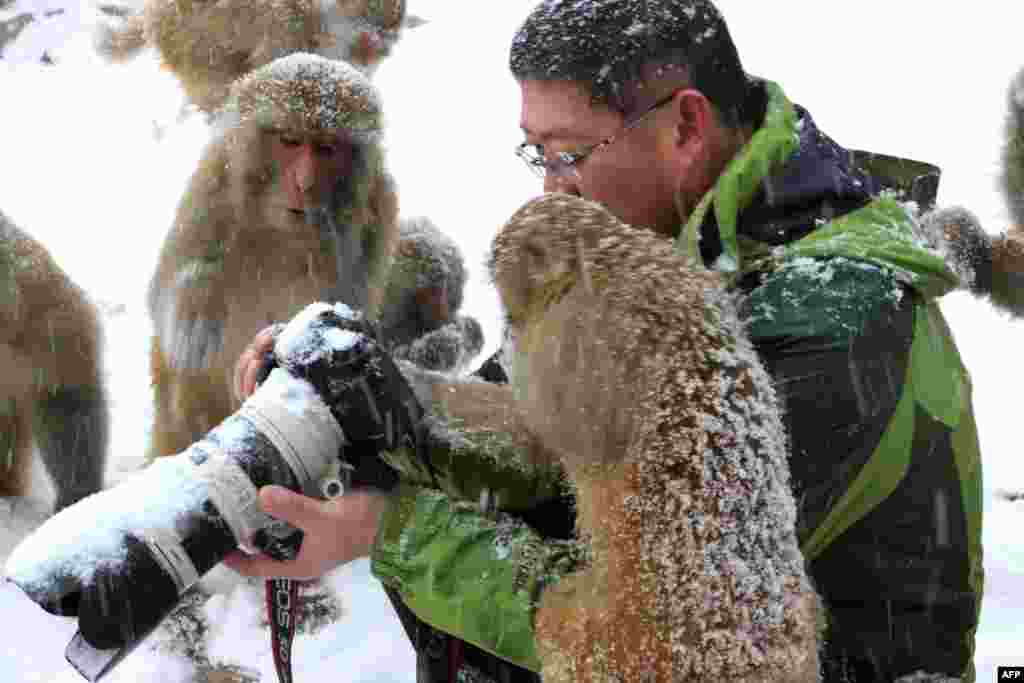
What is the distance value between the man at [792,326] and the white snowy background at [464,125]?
2739 mm

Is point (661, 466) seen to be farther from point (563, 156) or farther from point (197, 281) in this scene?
point (197, 281)

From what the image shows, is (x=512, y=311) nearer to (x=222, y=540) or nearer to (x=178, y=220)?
(x=222, y=540)

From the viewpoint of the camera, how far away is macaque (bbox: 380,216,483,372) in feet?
10.7

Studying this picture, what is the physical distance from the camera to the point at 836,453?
3.44 ft

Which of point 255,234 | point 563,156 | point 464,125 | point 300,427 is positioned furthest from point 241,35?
point 464,125

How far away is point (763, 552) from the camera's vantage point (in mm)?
930

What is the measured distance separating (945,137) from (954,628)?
6.71 m

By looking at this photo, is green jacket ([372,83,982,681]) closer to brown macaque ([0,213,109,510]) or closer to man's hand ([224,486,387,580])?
man's hand ([224,486,387,580])

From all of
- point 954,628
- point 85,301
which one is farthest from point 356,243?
point 954,628

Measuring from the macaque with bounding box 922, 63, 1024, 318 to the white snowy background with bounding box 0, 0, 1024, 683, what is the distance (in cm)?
23

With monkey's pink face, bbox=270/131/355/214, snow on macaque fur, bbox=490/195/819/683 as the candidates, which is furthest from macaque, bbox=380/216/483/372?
snow on macaque fur, bbox=490/195/819/683

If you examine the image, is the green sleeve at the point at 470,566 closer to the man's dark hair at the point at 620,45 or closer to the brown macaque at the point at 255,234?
the man's dark hair at the point at 620,45

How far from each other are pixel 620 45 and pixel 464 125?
6.95 meters

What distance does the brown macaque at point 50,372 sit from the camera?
10.1 ft
